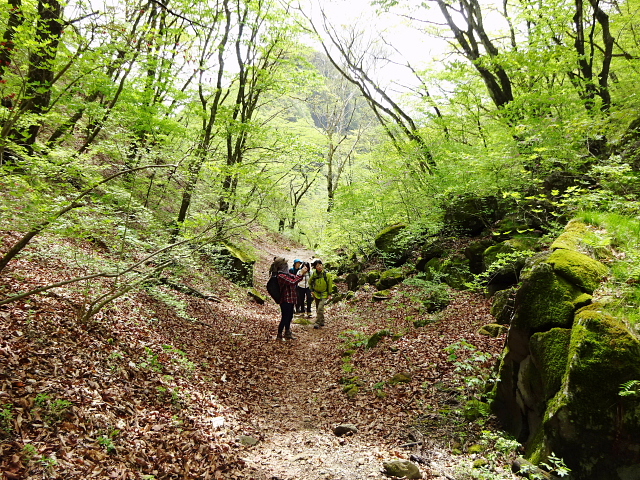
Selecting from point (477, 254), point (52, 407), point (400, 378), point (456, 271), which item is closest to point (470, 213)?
point (477, 254)

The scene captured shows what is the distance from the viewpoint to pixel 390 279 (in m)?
13.2

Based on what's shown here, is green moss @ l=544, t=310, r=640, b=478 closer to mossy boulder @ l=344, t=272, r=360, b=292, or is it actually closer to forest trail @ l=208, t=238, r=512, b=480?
forest trail @ l=208, t=238, r=512, b=480

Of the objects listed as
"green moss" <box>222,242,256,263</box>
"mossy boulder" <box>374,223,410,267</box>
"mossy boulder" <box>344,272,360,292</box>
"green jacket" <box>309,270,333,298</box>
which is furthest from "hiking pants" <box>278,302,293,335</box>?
"mossy boulder" <box>344,272,360,292</box>

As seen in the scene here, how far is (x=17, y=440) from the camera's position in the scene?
11.0ft

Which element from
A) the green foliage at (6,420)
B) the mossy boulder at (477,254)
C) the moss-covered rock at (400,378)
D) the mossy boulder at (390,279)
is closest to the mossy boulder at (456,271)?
the mossy boulder at (477,254)

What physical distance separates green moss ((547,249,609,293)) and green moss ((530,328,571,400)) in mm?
796

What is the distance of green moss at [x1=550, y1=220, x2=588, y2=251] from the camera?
17.4 ft

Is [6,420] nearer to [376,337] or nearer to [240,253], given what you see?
[376,337]

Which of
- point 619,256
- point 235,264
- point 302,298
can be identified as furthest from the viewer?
point 235,264

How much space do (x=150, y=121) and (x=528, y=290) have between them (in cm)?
1058

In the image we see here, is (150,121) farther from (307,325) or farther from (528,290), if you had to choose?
(528,290)

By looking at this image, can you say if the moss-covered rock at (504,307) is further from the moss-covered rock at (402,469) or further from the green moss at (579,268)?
the moss-covered rock at (402,469)

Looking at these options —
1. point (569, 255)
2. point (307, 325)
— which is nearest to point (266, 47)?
point (307, 325)

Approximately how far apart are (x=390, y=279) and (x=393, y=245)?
75.4 inches
